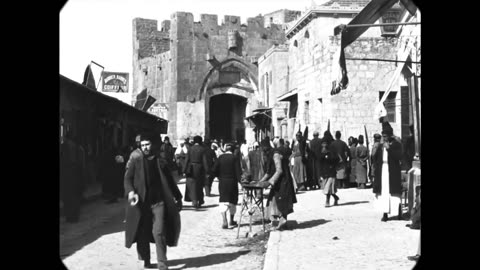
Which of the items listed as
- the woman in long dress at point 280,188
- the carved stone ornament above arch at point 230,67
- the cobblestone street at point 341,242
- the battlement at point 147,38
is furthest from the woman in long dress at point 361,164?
the battlement at point 147,38

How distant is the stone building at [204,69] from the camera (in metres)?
40.4

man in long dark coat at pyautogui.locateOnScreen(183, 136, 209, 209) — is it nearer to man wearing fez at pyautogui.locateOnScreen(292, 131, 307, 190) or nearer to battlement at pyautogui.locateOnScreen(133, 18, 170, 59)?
man wearing fez at pyautogui.locateOnScreen(292, 131, 307, 190)

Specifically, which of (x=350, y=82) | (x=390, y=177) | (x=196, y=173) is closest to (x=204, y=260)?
(x=390, y=177)

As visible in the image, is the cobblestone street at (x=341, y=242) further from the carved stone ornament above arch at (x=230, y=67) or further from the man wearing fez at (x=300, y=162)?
the carved stone ornament above arch at (x=230, y=67)

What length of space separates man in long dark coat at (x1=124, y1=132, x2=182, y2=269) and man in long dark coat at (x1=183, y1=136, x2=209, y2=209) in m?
5.99

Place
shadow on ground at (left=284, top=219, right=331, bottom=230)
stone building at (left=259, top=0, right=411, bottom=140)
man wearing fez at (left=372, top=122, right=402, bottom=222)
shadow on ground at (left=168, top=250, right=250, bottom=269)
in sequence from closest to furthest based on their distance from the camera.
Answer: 1. shadow on ground at (left=168, top=250, right=250, bottom=269)
2. shadow on ground at (left=284, top=219, right=331, bottom=230)
3. man wearing fez at (left=372, top=122, right=402, bottom=222)
4. stone building at (left=259, top=0, right=411, bottom=140)

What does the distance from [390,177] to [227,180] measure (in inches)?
106

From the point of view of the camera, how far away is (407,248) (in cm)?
739

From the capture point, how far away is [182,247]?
822 centimetres

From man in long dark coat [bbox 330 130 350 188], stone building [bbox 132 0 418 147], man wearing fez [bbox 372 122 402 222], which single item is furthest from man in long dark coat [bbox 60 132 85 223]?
stone building [bbox 132 0 418 147]

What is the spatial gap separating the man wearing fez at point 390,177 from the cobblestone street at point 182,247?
2.16m

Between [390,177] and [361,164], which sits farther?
[361,164]

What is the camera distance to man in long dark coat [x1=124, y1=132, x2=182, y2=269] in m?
6.61

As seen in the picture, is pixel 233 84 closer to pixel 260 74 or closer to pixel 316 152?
pixel 260 74
